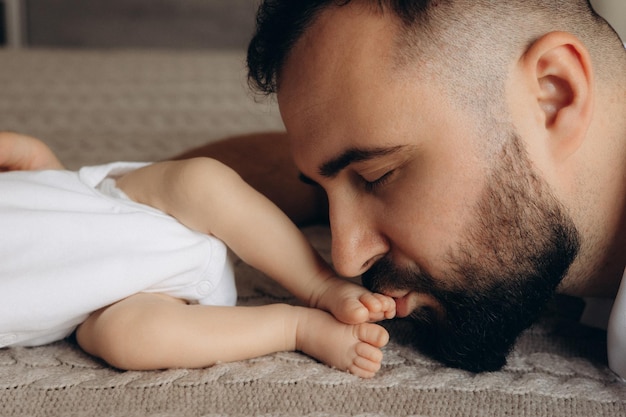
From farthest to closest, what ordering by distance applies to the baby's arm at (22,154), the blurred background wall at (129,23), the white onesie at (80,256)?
1. the blurred background wall at (129,23)
2. the baby's arm at (22,154)
3. the white onesie at (80,256)

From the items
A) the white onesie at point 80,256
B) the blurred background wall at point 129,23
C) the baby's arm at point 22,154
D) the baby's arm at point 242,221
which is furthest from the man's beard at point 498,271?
the blurred background wall at point 129,23

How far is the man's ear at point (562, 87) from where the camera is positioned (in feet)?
2.82

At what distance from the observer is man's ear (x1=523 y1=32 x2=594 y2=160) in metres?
0.86

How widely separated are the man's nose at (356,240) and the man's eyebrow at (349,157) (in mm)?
50

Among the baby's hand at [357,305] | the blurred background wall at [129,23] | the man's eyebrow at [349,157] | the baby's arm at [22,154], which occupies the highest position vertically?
the man's eyebrow at [349,157]

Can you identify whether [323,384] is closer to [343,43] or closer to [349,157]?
[349,157]

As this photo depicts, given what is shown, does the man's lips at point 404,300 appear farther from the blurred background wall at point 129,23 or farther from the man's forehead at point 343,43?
the blurred background wall at point 129,23

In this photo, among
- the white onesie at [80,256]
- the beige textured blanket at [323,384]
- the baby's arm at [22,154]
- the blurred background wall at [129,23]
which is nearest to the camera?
the beige textured blanket at [323,384]

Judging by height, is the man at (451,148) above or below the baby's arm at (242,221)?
above

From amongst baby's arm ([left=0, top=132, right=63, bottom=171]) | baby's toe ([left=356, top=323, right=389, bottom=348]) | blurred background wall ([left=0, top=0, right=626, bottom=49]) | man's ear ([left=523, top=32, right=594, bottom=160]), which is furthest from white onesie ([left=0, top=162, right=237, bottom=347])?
blurred background wall ([left=0, top=0, right=626, bottom=49])

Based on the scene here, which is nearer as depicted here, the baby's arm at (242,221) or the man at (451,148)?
the man at (451,148)

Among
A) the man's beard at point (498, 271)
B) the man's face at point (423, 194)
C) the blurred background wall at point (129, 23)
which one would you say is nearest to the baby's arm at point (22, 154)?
the man's face at point (423, 194)

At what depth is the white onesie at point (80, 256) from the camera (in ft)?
2.87

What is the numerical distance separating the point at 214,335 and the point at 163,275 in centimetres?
13
